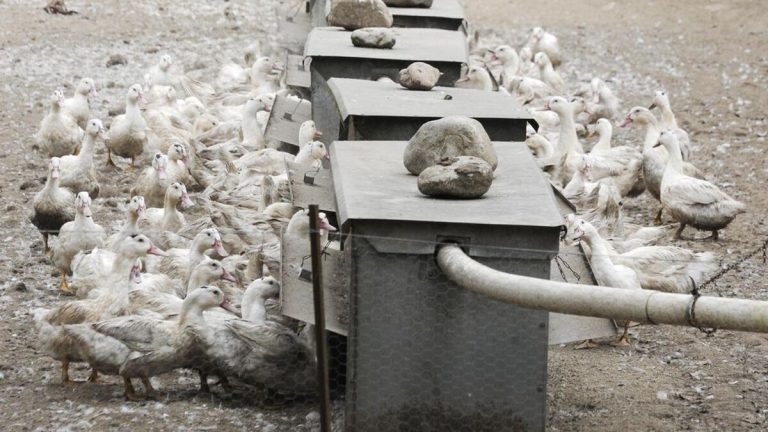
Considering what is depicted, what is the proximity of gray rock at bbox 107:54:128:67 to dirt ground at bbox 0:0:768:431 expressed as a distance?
→ 14 centimetres

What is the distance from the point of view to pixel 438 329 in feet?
20.4

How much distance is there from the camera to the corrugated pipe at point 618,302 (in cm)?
506

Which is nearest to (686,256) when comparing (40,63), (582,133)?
(582,133)

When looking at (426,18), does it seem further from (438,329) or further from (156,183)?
(438,329)

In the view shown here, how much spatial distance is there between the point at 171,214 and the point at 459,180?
4.15 metres

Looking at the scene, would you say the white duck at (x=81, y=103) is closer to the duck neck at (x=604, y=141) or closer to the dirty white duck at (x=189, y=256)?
the dirty white duck at (x=189, y=256)

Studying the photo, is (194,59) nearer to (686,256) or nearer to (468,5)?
(468,5)

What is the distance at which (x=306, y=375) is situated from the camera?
23.0 ft

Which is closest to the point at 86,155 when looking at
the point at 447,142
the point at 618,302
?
the point at 447,142

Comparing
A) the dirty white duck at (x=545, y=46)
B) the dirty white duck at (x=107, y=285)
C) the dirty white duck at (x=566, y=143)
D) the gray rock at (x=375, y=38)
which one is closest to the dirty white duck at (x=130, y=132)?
the gray rock at (x=375, y=38)

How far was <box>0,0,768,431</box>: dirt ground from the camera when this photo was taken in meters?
6.93

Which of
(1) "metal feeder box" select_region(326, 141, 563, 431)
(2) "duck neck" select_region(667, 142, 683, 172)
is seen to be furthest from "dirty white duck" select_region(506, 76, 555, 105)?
(1) "metal feeder box" select_region(326, 141, 563, 431)

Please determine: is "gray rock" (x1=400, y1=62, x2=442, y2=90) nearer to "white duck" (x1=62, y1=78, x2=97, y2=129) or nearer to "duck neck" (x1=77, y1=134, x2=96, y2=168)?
"duck neck" (x1=77, y1=134, x2=96, y2=168)

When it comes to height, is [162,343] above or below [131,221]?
above
